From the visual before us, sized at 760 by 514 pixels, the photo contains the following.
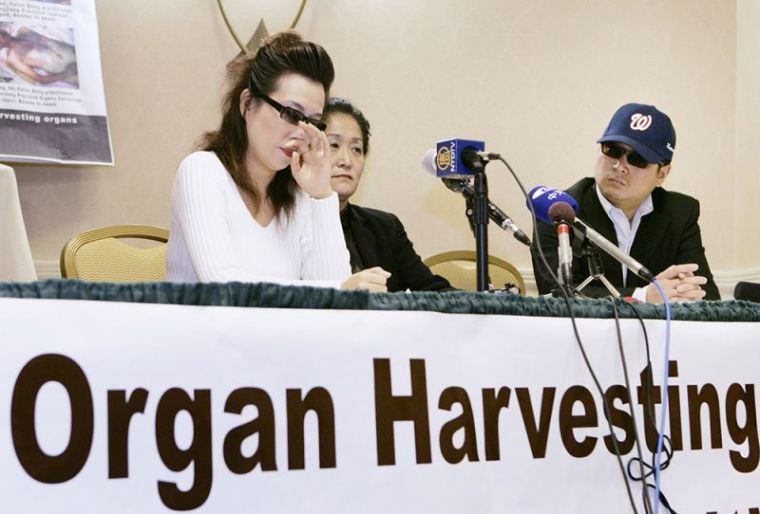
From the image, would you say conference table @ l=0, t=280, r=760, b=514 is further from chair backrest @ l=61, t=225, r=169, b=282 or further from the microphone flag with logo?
chair backrest @ l=61, t=225, r=169, b=282

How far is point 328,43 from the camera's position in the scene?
329 centimetres

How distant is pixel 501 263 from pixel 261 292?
2.21m

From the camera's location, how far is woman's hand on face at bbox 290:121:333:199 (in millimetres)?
1903

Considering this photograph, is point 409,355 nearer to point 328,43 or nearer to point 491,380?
point 491,380

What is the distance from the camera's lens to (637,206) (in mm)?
2770

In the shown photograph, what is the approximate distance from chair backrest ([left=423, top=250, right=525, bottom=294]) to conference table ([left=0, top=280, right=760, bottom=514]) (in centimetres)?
180

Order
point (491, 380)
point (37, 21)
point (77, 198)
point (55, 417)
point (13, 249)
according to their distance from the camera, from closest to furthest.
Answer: point (55, 417) → point (491, 380) → point (13, 249) → point (37, 21) → point (77, 198)

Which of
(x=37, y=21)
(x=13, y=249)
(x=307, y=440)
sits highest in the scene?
(x=37, y=21)

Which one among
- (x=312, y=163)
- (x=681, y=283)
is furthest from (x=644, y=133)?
(x=312, y=163)

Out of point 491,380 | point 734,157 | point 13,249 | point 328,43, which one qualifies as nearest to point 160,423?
point 491,380

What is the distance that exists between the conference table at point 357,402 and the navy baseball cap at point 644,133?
148 cm

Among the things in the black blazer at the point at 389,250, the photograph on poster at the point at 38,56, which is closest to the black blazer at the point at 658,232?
the black blazer at the point at 389,250

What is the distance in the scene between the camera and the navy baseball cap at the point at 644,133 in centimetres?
262

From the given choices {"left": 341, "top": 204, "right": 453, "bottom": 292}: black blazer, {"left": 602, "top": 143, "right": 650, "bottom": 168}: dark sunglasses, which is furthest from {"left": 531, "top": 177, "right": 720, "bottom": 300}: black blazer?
{"left": 341, "top": 204, "right": 453, "bottom": 292}: black blazer
